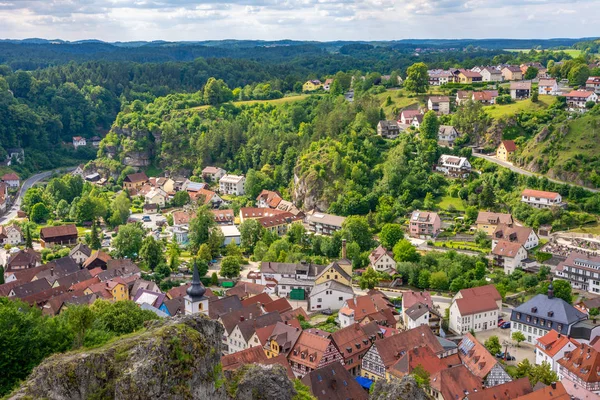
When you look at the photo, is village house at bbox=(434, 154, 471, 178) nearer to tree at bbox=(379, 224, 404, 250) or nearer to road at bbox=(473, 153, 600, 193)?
road at bbox=(473, 153, 600, 193)

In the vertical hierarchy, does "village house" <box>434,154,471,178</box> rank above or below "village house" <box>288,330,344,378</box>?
above

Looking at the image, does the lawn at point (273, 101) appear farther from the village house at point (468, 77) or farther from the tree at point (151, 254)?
the tree at point (151, 254)

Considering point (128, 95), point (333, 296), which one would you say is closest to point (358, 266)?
point (333, 296)

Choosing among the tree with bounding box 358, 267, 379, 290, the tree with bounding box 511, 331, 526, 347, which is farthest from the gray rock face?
the tree with bounding box 358, 267, 379, 290

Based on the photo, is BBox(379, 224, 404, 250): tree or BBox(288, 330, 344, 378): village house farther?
BBox(379, 224, 404, 250): tree

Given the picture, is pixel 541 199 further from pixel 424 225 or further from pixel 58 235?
pixel 58 235

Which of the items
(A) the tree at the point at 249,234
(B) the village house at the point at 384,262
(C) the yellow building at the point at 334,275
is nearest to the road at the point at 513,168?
(B) the village house at the point at 384,262
